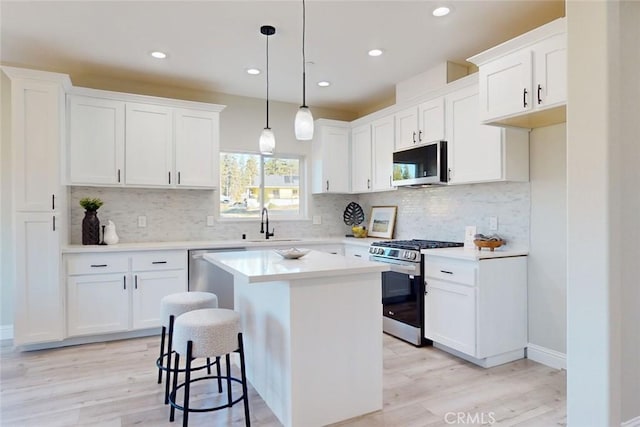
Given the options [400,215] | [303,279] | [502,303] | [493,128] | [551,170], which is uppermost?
[493,128]

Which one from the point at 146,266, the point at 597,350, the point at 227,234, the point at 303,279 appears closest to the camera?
the point at 597,350

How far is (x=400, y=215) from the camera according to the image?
15.7ft

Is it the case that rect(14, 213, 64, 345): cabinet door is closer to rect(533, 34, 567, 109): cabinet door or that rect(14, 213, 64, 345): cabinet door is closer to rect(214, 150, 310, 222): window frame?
rect(214, 150, 310, 222): window frame

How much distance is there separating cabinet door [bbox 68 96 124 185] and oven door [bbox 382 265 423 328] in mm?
2973

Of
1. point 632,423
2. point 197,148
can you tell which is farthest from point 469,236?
point 197,148

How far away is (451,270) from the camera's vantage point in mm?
3242

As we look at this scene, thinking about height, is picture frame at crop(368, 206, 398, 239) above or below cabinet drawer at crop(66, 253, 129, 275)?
above

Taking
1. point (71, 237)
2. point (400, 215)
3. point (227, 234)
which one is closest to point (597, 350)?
point (400, 215)

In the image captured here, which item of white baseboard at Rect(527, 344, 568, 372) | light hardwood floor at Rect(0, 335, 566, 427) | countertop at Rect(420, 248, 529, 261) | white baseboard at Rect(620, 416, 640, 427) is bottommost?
light hardwood floor at Rect(0, 335, 566, 427)

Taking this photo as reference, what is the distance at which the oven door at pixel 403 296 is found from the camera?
3545 mm

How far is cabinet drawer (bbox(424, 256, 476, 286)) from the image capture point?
3.07 m

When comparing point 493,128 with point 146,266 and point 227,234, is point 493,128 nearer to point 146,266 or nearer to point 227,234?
point 227,234

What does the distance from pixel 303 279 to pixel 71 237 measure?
310 cm

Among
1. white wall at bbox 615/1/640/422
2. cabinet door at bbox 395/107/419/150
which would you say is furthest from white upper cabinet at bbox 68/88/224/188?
white wall at bbox 615/1/640/422
